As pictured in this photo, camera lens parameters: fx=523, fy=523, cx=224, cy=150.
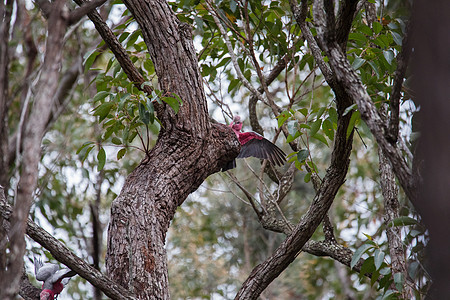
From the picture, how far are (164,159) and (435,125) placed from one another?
77.7 inches

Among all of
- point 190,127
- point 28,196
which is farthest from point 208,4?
point 28,196

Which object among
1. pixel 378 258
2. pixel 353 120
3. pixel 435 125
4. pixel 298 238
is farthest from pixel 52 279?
pixel 435 125

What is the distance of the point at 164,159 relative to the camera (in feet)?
9.57

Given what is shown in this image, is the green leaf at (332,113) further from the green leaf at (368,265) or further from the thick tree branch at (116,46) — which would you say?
the thick tree branch at (116,46)

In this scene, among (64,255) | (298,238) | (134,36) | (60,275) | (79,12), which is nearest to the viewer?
(79,12)

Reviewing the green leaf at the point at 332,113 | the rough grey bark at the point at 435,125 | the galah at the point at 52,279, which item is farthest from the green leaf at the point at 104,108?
the rough grey bark at the point at 435,125

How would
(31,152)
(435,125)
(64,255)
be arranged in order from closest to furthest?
(435,125) < (31,152) < (64,255)

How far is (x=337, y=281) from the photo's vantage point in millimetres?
6953

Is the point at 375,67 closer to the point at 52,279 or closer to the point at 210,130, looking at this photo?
the point at 210,130

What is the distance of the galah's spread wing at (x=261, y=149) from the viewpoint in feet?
14.6

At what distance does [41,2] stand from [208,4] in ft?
6.74

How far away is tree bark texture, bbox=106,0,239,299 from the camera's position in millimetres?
2619

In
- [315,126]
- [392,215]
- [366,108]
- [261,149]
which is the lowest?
[366,108]

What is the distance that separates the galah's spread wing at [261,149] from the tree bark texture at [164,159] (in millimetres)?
1287
